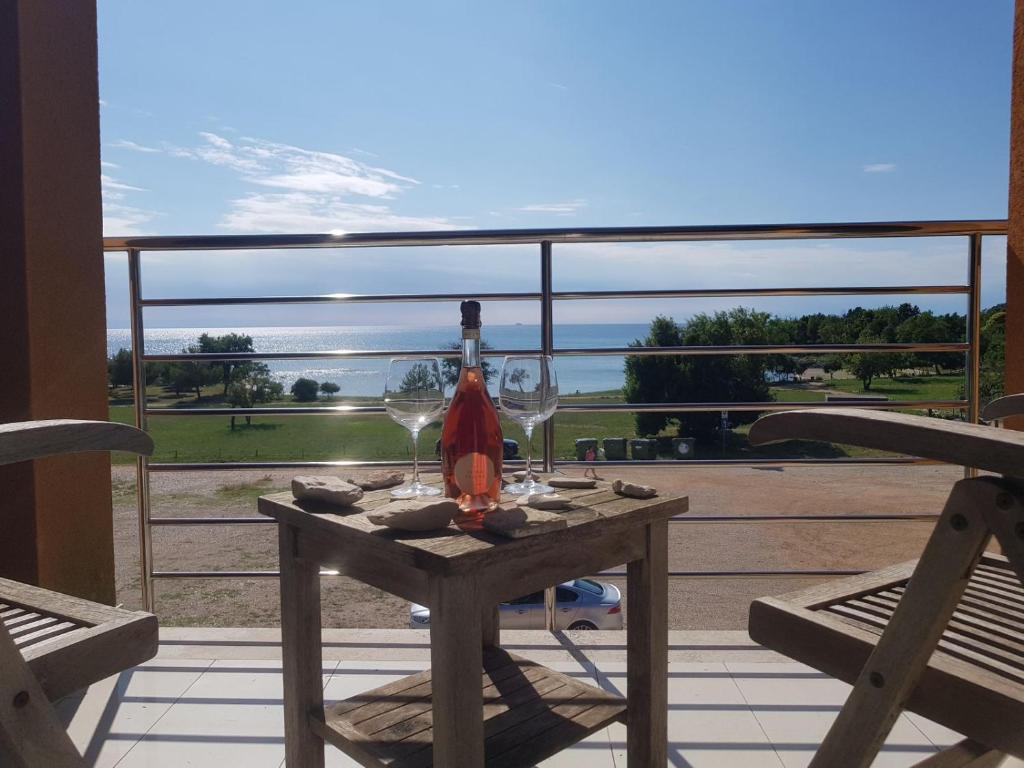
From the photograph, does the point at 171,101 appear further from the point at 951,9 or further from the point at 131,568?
the point at 951,9

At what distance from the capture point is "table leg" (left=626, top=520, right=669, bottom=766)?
1.09 meters

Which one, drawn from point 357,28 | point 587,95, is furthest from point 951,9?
point 357,28

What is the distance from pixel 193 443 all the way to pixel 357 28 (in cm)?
1796

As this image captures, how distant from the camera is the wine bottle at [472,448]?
3.36ft

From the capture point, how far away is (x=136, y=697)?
1637 millimetres

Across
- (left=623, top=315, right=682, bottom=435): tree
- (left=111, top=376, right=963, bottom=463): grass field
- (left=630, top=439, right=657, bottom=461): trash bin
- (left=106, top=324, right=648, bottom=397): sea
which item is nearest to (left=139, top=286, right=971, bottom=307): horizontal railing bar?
(left=106, top=324, right=648, bottom=397): sea

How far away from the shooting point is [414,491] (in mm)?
1129

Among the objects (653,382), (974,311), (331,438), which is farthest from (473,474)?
(331,438)

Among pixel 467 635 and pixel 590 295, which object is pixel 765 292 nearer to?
pixel 590 295

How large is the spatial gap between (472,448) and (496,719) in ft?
1.46

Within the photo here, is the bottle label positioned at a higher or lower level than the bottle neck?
lower

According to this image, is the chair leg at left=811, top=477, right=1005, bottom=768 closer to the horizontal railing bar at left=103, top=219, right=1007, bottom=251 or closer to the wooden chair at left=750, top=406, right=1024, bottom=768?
the wooden chair at left=750, top=406, right=1024, bottom=768

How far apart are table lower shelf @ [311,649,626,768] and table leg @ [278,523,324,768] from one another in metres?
0.03

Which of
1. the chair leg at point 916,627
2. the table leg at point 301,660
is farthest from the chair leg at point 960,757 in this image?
the table leg at point 301,660
